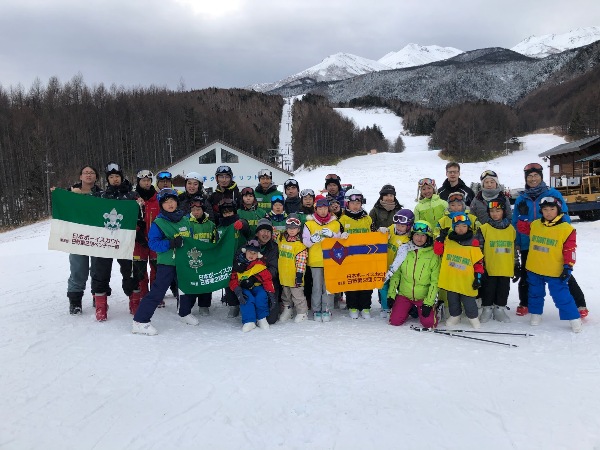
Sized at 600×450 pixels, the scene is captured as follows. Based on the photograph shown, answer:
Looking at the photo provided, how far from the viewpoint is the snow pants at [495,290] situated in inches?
216

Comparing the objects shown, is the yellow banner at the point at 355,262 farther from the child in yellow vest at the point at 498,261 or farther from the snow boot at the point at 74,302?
the snow boot at the point at 74,302

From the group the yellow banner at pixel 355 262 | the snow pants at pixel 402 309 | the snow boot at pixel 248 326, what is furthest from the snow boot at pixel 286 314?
the snow pants at pixel 402 309

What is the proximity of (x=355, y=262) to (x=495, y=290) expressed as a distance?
202cm

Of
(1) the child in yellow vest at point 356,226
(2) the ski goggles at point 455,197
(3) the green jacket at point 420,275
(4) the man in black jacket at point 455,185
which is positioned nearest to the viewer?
(3) the green jacket at point 420,275

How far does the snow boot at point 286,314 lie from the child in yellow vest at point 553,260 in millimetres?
3383

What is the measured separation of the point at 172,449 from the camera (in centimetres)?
296

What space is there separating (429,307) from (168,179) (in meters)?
4.72

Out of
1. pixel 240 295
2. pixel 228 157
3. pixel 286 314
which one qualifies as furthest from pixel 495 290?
pixel 228 157

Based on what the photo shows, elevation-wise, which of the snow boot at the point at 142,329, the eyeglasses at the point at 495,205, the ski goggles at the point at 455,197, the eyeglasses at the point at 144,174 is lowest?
the snow boot at the point at 142,329

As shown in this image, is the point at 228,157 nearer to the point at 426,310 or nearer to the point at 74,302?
the point at 74,302

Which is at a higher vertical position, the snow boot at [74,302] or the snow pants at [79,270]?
the snow pants at [79,270]

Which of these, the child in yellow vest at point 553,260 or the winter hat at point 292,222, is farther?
the winter hat at point 292,222

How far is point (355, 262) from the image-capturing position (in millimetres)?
5926

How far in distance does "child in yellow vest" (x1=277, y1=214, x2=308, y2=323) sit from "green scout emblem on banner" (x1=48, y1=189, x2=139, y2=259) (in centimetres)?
223
